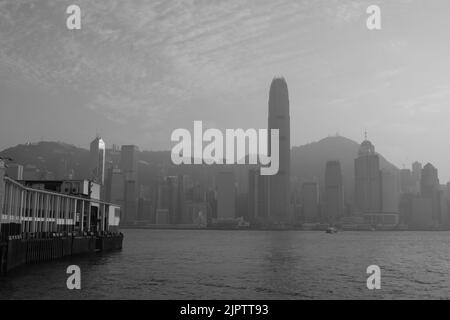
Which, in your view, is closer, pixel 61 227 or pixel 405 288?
pixel 405 288

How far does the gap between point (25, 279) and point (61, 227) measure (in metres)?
39.5

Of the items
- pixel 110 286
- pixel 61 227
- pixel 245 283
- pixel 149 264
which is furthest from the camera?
pixel 61 227

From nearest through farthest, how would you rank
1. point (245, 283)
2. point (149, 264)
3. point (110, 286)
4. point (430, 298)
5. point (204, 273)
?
1. point (430, 298)
2. point (110, 286)
3. point (245, 283)
4. point (204, 273)
5. point (149, 264)

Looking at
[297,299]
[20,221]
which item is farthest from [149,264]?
[297,299]

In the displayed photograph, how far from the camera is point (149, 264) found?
284 feet

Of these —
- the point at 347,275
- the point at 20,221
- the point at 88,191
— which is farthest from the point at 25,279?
the point at 88,191

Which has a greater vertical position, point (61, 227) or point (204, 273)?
point (61, 227)

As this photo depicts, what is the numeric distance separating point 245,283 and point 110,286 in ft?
57.6

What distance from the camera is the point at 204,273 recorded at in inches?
2852

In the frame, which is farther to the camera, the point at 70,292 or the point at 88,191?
the point at 88,191

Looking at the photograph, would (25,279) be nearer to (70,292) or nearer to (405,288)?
(70,292)

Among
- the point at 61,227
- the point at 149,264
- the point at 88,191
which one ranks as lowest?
the point at 149,264
